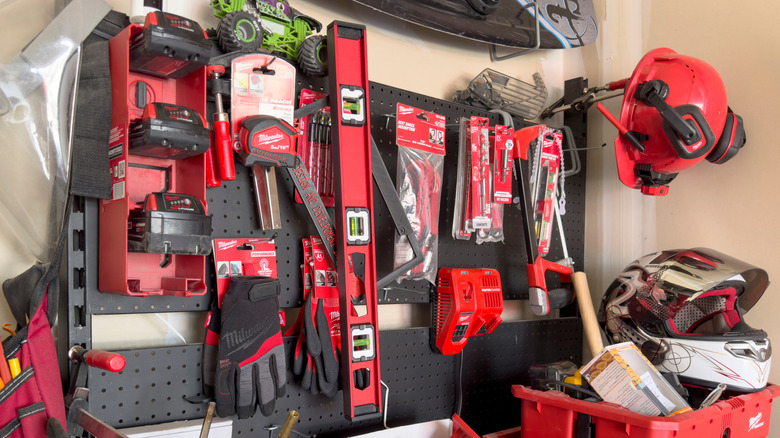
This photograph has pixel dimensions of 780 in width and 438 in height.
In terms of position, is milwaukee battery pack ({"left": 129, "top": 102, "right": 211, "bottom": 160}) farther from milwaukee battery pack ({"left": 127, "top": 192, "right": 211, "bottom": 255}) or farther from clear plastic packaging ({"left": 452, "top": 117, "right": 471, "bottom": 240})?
clear plastic packaging ({"left": 452, "top": 117, "right": 471, "bottom": 240})

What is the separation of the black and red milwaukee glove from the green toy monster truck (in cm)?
61

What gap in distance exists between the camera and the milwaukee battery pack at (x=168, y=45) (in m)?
1.22

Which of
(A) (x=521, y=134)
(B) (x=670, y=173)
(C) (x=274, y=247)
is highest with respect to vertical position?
(A) (x=521, y=134)

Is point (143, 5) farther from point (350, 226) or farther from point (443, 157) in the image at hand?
point (443, 157)

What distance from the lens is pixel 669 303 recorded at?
178 cm

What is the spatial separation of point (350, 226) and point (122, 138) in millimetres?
638

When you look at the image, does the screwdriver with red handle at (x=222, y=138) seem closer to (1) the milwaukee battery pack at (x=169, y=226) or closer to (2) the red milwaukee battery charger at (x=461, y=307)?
(1) the milwaukee battery pack at (x=169, y=226)

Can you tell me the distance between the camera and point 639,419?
4.62 feet

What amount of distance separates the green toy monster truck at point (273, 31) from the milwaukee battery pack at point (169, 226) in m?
0.44

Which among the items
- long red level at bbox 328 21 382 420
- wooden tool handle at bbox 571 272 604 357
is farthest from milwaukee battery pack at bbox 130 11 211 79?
wooden tool handle at bbox 571 272 604 357

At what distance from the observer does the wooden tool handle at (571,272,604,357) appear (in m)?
2.02

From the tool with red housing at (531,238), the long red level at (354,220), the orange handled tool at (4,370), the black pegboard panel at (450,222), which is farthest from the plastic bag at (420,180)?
the orange handled tool at (4,370)

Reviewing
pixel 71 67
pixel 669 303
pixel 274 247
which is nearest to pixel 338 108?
pixel 274 247

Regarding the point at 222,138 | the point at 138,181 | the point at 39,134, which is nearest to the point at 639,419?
the point at 222,138
